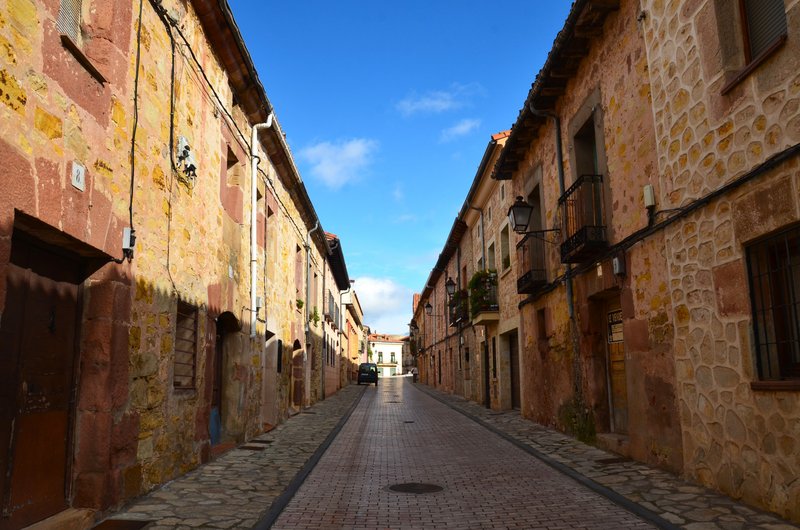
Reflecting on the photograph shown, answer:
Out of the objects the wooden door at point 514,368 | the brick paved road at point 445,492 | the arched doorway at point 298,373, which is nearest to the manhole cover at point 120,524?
the brick paved road at point 445,492

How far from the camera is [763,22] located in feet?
17.6

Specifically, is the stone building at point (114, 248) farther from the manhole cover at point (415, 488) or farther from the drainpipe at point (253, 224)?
the manhole cover at point (415, 488)

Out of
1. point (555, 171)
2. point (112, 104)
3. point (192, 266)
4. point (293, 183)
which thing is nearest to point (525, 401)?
point (555, 171)

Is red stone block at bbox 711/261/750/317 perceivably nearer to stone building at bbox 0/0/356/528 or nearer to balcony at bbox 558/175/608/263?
balcony at bbox 558/175/608/263

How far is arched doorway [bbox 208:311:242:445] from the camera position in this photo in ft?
30.6

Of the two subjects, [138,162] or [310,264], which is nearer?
[138,162]

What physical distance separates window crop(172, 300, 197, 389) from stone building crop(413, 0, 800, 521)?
18.1ft

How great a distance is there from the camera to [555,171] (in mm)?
11188

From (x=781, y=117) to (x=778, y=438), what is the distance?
8.50 ft

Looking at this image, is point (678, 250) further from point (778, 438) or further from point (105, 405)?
point (105, 405)

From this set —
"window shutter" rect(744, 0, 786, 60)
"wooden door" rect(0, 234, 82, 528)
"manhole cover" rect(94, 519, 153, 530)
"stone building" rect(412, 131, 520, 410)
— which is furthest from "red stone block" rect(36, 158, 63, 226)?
"stone building" rect(412, 131, 520, 410)

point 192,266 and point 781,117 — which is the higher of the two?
point 781,117

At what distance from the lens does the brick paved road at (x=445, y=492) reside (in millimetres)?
5059

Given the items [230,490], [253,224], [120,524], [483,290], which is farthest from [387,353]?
[120,524]
